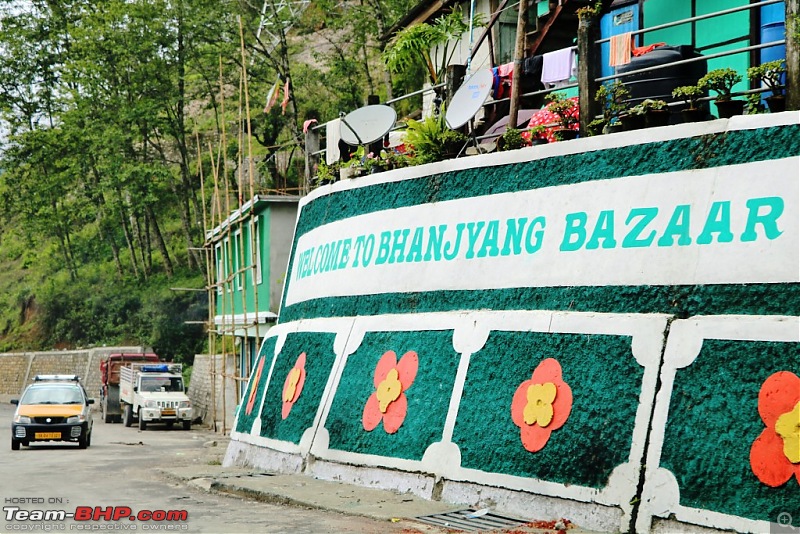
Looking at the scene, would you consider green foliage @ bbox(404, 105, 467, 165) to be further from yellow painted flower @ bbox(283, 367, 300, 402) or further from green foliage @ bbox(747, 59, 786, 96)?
green foliage @ bbox(747, 59, 786, 96)

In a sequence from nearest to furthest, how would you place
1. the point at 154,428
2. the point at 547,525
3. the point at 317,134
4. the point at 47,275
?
1. the point at 547,525
2. the point at 317,134
3. the point at 154,428
4. the point at 47,275

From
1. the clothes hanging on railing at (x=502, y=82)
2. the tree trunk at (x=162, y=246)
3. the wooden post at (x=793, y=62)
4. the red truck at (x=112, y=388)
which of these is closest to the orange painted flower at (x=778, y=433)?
the wooden post at (x=793, y=62)

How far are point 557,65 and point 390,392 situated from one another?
7.33m

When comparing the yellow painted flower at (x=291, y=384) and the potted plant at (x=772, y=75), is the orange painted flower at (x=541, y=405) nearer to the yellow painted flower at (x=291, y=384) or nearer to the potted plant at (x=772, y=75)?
the potted plant at (x=772, y=75)

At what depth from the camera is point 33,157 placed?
55156 mm

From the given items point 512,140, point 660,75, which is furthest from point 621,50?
point 512,140

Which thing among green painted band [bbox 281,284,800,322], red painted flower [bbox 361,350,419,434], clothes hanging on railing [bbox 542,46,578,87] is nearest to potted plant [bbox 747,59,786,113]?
green painted band [bbox 281,284,800,322]

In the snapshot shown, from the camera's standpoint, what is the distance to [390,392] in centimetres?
1223

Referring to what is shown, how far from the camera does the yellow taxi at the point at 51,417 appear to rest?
23719mm

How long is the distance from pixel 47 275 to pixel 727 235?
59.9 metres

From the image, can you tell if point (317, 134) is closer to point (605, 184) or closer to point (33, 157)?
point (605, 184)

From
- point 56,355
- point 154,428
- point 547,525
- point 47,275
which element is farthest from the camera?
point 47,275

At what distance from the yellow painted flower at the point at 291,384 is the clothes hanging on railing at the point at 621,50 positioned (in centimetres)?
600

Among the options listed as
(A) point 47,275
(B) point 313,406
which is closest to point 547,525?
(B) point 313,406
